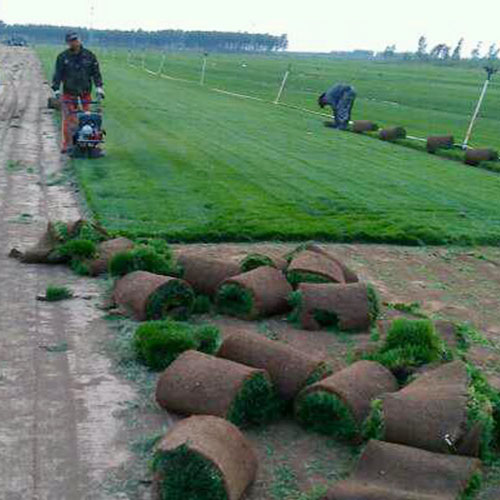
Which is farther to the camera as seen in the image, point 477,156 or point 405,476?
point 477,156

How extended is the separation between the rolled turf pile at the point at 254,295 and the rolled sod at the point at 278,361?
1.41 metres

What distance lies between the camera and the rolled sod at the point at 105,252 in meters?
9.09

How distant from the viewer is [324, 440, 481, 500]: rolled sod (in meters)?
4.74

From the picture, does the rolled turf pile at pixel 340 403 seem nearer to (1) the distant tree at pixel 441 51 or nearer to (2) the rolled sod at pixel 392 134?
(2) the rolled sod at pixel 392 134

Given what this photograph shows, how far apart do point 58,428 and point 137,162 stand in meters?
11.2

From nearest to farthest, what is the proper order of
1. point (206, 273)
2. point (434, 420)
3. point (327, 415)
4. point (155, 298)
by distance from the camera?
1. point (434, 420)
2. point (327, 415)
3. point (155, 298)
4. point (206, 273)

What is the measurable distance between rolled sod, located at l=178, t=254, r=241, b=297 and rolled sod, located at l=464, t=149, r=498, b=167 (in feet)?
44.1

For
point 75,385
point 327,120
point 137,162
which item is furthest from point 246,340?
point 327,120

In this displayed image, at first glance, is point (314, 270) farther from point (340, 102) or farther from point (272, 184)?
point (340, 102)

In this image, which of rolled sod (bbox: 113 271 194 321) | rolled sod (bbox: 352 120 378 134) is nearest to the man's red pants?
rolled sod (bbox: 113 271 194 321)

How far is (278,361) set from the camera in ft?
20.5

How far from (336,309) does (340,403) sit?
209 cm

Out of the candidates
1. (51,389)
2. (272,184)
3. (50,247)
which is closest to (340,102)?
(272,184)

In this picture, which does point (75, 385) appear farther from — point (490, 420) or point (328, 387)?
point (490, 420)
